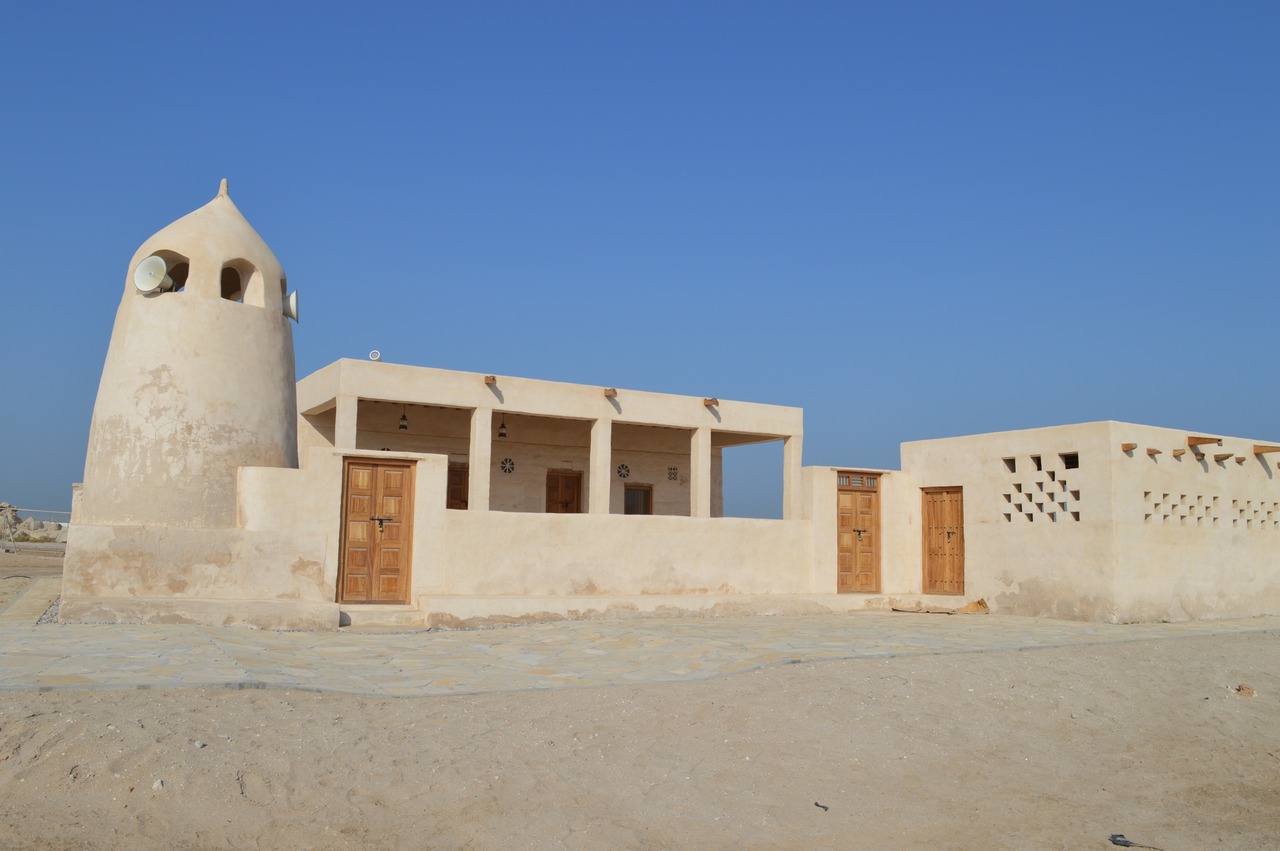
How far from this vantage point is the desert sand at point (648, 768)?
180 inches

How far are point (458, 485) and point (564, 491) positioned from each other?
2146mm

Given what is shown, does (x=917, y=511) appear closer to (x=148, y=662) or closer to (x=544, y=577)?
(x=544, y=577)

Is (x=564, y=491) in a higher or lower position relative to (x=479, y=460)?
lower

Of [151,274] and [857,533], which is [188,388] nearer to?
[151,274]

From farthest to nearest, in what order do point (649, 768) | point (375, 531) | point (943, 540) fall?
point (943, 540) < point (375, 531) < point (649, 768)

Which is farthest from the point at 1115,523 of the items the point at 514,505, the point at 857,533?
the point at 514,505

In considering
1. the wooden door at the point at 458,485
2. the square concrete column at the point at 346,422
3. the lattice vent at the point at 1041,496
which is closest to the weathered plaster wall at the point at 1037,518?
the lattice vent at the point at 1041,496

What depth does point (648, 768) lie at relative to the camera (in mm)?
5582

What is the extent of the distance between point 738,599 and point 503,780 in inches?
346

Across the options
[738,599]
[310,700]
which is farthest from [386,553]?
[310,700]

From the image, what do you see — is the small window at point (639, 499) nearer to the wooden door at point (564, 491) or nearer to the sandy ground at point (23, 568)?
the wooden door at point (564, 491)

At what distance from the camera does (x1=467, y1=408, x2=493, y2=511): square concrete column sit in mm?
14367

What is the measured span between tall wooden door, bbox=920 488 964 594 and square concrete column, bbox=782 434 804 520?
2.00m

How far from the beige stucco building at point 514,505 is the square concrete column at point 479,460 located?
1.3 inches
